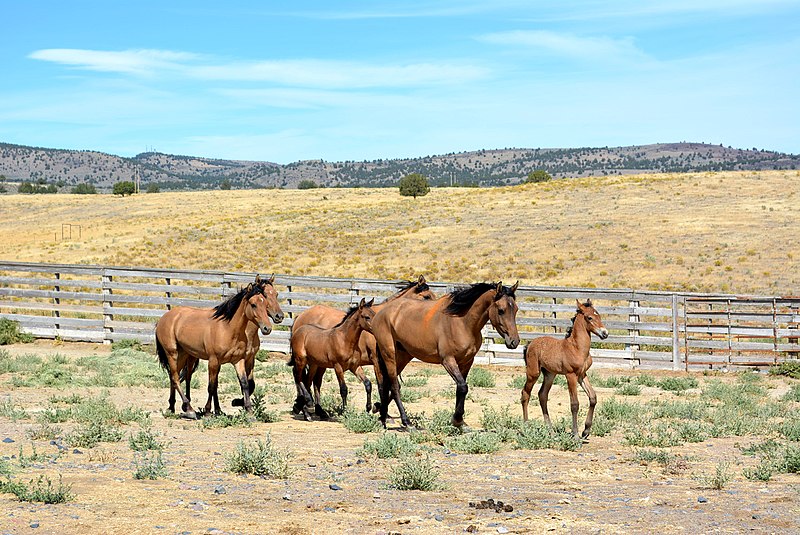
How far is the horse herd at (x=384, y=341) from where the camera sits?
1119 cm

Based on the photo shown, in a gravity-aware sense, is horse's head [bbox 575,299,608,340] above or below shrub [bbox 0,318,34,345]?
above

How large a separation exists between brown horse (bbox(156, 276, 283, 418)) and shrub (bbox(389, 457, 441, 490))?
12.7 feet

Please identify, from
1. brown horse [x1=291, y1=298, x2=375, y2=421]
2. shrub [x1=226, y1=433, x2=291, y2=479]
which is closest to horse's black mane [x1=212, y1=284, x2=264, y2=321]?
brown horse [x1=291, y1=298, x2=375, y2=421]

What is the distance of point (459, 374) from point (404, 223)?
2152 inches

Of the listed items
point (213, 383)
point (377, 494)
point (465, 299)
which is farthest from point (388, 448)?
point (213, 383)

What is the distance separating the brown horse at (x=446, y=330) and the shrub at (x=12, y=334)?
14.3m

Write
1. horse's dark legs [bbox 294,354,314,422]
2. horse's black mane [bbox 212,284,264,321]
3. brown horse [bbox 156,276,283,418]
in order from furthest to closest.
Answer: horse's dark legs [bbox 294,354,314,422]
horse's black mane [bbox 212,284,264,321]
brown horse [bbox 156,276,283,418]

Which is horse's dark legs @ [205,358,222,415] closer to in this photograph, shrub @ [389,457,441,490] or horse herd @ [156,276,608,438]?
horse herd @ [156,276,608,438]

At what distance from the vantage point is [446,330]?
37.9ft

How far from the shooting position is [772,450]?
10.1 metres

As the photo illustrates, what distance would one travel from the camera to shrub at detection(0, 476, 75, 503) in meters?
7.61

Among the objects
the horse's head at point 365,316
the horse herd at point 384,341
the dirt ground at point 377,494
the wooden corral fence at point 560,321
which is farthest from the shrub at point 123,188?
the dirt ground at point 377,494

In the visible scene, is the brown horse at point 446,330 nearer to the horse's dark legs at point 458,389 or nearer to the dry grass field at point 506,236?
the horse's dark legs at point 458,389

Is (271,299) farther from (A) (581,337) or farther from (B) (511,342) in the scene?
(A) (581,337)
